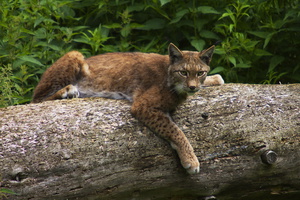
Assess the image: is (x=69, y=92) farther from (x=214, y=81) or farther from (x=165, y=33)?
(x=165, y=33)

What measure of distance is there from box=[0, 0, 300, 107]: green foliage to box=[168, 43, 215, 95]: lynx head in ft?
4.31

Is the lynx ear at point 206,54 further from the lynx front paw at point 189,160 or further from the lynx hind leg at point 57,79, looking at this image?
the lynx hind leg at point 57,79

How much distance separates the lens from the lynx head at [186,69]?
4676mm

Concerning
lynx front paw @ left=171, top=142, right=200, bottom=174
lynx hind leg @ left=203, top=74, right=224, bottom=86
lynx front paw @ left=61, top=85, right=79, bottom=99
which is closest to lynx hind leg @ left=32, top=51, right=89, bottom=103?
lynx front paw @ left=61, top=85, right=79, bottom=99

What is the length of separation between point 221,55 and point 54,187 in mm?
3338

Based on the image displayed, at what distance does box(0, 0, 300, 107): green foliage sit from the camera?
621 centimetres

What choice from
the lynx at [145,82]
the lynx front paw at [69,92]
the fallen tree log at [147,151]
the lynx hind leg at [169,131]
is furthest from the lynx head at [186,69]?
the lynx front paw at [69,92]

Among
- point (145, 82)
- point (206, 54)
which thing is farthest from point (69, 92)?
point (206, 54)

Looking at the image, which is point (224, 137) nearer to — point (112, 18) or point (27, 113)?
point (27, 113)

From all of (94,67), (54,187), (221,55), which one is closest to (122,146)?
(54,187)

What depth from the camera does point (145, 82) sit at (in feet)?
16.6

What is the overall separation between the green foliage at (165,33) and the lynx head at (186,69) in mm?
1314

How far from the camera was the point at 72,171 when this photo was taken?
3.96 m

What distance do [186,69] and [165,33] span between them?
7.18 feet
